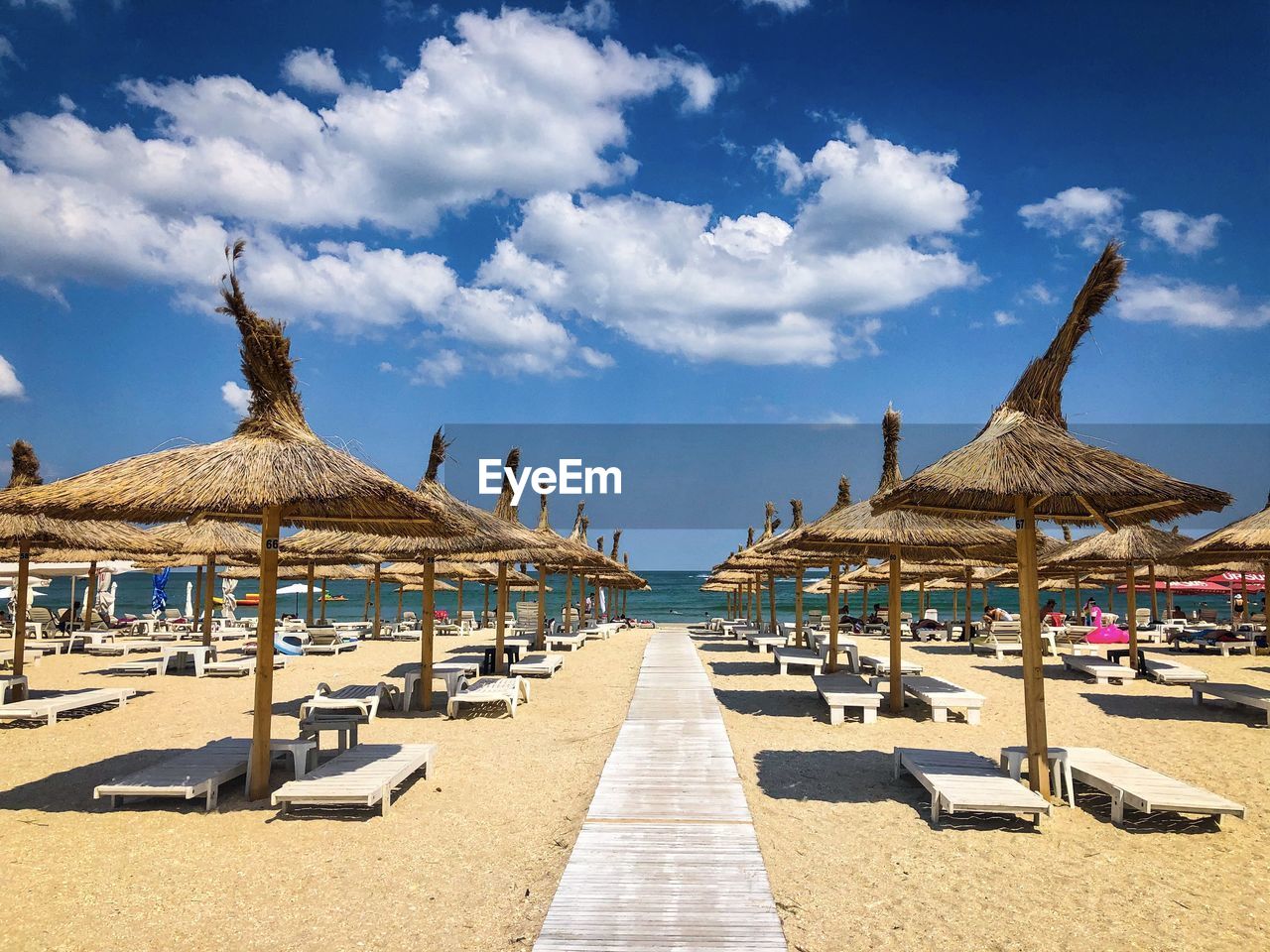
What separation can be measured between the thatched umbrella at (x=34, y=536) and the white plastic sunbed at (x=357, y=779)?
5.62 metres

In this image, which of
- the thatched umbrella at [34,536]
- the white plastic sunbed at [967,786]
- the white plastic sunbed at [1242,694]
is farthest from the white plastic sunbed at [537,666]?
the white plastic sunbed at [1242,694]

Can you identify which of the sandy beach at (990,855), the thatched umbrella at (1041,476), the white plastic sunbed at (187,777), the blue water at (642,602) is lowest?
the blue water at (642,602)

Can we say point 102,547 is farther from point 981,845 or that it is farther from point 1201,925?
point 1201,925

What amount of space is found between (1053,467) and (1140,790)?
2219 mm

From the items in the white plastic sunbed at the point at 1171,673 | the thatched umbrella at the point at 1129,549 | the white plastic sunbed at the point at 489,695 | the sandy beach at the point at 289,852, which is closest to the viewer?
the sandy beach at the point at 289,852

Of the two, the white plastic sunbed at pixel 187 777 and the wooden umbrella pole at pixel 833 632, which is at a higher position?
the wooden umbrella pole at pixel 833 632

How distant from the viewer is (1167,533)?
16781 millimetres

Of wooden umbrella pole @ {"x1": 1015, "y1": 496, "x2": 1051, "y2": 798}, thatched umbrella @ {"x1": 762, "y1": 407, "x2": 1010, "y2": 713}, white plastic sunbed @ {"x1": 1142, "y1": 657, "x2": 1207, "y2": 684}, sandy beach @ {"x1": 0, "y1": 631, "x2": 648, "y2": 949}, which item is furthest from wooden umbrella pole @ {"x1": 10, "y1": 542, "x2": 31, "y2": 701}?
white plastic sunbed @ {"x1": 1142, "y1": 657, "x2": 1207, "y2": 684}

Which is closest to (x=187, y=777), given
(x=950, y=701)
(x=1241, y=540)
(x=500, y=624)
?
(x=500, y=624)

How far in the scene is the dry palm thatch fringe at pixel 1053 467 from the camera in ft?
18.9

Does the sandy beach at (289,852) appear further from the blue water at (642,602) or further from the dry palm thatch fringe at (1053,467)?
the blue water at (642,602)

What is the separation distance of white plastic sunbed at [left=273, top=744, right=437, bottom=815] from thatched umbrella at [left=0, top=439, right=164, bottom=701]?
5625mm

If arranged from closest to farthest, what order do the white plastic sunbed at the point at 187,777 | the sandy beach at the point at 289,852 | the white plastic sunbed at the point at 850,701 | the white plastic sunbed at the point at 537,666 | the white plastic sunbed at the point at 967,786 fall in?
the sandy beach at the point at 289,852 → the white plastic sunbed at the point at 967,786 → the white plastic sunbed at the point at 187,777 → the white plastic sunbed at the point at 850,701 → the white plastic sunbed at the point at 537,666

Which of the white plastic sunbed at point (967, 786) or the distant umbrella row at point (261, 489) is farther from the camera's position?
the distant umbrella row at point (261, 489)
